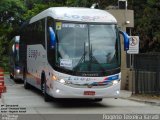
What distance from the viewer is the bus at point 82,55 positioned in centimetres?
1564

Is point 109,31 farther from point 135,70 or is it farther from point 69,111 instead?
point 135,70

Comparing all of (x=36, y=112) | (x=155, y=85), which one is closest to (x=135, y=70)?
(x=155, y=85)

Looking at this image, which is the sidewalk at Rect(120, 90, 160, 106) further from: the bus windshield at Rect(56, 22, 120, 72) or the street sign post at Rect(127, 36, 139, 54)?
the bus windshield at Rect(56, 22, 120, 72)

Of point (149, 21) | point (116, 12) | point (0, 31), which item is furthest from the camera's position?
point (0, 31)

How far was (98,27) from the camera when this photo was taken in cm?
1638

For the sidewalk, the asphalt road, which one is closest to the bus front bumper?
the asphalt road

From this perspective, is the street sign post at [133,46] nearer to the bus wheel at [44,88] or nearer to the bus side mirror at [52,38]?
the bus wheel at [44,88]

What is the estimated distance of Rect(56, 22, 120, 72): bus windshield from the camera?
622 inches

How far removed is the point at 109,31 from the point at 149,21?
59.5 ft

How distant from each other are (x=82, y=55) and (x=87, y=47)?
358 mm

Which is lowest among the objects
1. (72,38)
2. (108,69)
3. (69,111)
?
(69,111)

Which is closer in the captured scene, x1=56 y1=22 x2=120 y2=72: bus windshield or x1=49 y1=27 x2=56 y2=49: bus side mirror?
x1=49 y1=27 x2=56 y2=49: bus side mirror

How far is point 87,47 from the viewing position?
1600 cm

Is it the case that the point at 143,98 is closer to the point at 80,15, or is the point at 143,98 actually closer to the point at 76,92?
the point at 76,92
